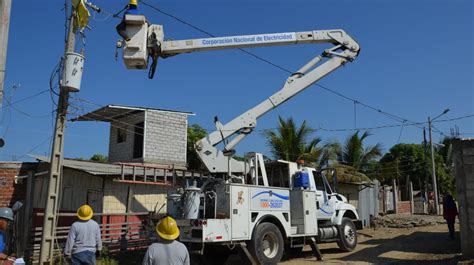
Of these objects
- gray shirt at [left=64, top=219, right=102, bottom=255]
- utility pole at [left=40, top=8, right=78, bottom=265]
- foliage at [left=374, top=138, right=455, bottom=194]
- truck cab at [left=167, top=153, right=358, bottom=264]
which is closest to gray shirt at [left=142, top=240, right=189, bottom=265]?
gray shirt at [left=64, top=219, right=102, bottom=255]

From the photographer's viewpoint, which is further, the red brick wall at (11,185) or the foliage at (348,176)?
the foliage at (348,176)

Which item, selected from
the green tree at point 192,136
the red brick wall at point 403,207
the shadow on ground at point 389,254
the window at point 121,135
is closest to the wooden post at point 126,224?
the shadow on ground at point 389,254

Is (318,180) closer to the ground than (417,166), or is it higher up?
closer to the ground

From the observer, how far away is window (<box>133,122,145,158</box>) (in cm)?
2205

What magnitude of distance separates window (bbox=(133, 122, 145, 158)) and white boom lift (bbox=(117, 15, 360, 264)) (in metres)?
10.1

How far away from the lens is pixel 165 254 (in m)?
4.65

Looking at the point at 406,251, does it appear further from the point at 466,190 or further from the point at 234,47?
the point at 234,47

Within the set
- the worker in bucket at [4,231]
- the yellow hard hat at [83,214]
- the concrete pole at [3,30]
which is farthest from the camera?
the yellow hard hat at [83,214]

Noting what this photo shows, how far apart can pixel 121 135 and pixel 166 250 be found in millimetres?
19527

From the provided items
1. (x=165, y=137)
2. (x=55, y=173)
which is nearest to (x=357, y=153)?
(x=165, y=137)

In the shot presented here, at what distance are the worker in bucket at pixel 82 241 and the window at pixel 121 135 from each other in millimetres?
15629

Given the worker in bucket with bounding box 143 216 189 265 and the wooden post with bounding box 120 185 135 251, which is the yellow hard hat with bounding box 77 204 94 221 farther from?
the wooden post with bounding box 120 185 135 251

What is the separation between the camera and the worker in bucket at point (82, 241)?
7574 mm

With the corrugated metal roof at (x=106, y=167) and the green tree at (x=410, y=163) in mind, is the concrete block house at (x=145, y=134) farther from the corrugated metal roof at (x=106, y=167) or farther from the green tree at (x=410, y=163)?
the green tree at (x=410, y=163)
